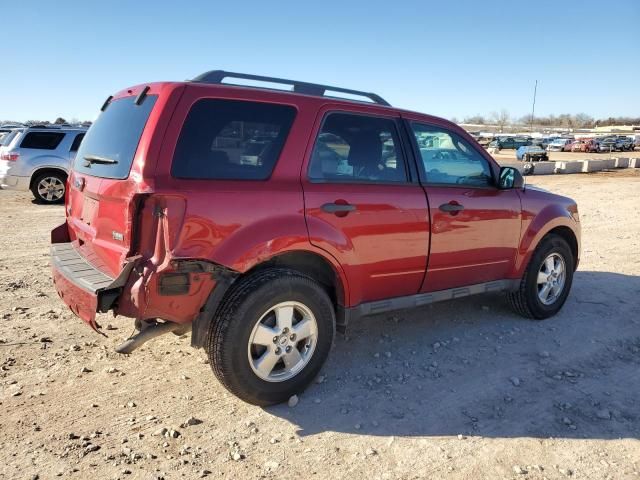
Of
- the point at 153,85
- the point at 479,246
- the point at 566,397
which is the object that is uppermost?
the point at 153,85

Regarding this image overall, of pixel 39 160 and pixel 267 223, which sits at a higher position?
pixel 267 223

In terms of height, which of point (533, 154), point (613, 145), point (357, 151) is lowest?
point (533, 154)

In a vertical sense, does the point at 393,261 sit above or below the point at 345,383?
above

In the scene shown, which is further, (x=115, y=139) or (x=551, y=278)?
(x=551, y=278)

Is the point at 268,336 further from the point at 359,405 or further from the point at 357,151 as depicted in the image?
the point at 357,151

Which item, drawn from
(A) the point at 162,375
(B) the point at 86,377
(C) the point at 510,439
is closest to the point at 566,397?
(C) the point at 510,439

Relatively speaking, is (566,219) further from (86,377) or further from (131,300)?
(86,377)

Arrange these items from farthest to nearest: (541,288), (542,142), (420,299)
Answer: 1. (542,142)
2. (541,288)
3. (420,299)

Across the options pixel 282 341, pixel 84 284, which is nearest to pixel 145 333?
pixel 84 284

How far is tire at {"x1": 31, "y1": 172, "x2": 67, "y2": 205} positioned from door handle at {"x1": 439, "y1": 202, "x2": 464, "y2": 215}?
424 inches

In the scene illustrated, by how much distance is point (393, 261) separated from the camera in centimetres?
387

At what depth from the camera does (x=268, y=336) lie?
328cm

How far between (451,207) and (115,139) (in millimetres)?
2501

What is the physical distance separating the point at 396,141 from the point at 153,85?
70.5 inches
